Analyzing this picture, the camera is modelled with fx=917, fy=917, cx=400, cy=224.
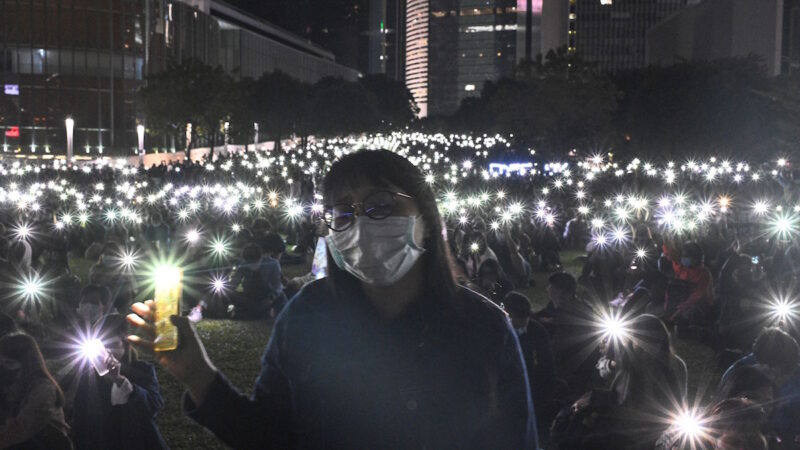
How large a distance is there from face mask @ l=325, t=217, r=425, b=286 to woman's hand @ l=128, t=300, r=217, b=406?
50 cm

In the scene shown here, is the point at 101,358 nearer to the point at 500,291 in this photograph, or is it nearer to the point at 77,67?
the point at 500,291

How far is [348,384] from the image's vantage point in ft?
8.71

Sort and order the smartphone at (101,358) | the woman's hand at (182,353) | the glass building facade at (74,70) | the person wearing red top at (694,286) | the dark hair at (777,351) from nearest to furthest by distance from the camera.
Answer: the woman's hand at (182,353) < the smartphone at (101,358) < the dark hair at (777,351) < the person wearing red top at (694,286) < the glass building facade at (74,70)

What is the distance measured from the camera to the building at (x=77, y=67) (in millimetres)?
61438

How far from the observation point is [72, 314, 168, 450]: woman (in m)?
6.14

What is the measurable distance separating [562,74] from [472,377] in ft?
194

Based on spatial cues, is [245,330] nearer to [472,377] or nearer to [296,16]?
[472,377]

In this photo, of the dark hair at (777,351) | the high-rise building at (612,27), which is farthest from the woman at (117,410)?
the high-rise building at (612,27)

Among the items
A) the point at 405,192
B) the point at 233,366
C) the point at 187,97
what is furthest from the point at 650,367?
the point at 187,97

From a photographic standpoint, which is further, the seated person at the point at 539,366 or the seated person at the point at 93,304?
the seated person at the point at 93,304

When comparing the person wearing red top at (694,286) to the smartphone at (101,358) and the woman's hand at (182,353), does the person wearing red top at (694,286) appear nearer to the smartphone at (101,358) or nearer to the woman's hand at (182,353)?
the smartphone at (101,358)

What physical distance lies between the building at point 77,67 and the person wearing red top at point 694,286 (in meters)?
47.4

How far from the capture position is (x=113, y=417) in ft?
20.2

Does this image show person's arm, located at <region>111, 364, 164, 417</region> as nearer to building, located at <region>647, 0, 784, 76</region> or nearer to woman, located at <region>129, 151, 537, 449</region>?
woman, located at <region>129, 151, 537, 449</region>
